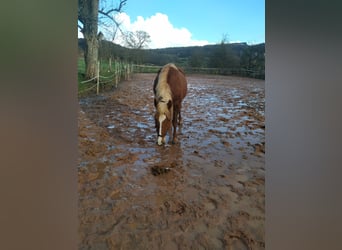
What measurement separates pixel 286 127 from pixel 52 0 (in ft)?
4.30

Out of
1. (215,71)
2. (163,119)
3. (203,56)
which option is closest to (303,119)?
(215,71)

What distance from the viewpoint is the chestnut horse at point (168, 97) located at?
1.55 m

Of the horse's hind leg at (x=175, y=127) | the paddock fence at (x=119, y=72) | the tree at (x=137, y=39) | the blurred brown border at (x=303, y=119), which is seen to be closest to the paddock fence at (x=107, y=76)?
the paddock fence at (x=119, y=72)

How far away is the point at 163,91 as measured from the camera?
162 cm

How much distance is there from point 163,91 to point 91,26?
19.9 inches

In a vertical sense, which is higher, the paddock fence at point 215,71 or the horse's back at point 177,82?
the paddock fence at point 215,71

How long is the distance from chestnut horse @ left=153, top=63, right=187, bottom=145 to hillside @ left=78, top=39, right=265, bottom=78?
0.19 feet

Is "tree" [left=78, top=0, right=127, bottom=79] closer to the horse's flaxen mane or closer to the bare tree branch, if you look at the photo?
the bare tree branch

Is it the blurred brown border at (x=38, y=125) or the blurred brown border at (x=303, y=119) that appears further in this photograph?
the blurred brown border at (x=303, y=119)

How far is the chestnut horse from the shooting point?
155cm

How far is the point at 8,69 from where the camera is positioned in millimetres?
1289

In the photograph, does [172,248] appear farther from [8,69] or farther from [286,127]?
[8,69]

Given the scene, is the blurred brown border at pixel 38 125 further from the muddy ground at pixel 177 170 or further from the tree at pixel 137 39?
the tree at pixel 137 39

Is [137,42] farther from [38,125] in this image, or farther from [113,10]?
[38,125]
